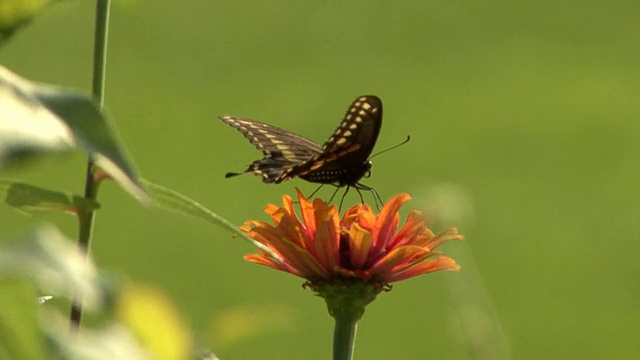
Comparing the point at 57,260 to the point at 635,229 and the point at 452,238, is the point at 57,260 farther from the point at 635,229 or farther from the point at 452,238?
the point at 635,229

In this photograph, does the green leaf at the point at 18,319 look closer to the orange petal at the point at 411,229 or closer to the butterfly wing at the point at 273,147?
the orange petal at the point at 411,229

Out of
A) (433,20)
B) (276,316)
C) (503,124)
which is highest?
(433,20)

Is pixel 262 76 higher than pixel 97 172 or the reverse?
higher

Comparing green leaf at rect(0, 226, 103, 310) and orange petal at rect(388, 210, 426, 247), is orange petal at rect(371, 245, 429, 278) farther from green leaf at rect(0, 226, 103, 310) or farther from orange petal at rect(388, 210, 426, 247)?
green leaf at rect(0, 226, 103, 310)

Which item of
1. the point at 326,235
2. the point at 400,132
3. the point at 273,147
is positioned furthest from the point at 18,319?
the point at 400,132

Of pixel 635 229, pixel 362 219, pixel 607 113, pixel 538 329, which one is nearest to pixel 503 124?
pixel 607 113

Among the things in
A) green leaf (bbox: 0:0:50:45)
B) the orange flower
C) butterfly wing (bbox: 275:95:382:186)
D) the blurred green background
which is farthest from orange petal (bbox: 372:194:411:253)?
the blurred green background

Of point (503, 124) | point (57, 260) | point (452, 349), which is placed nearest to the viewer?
point (57, 260)

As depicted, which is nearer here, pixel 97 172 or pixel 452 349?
pixel 97 172
